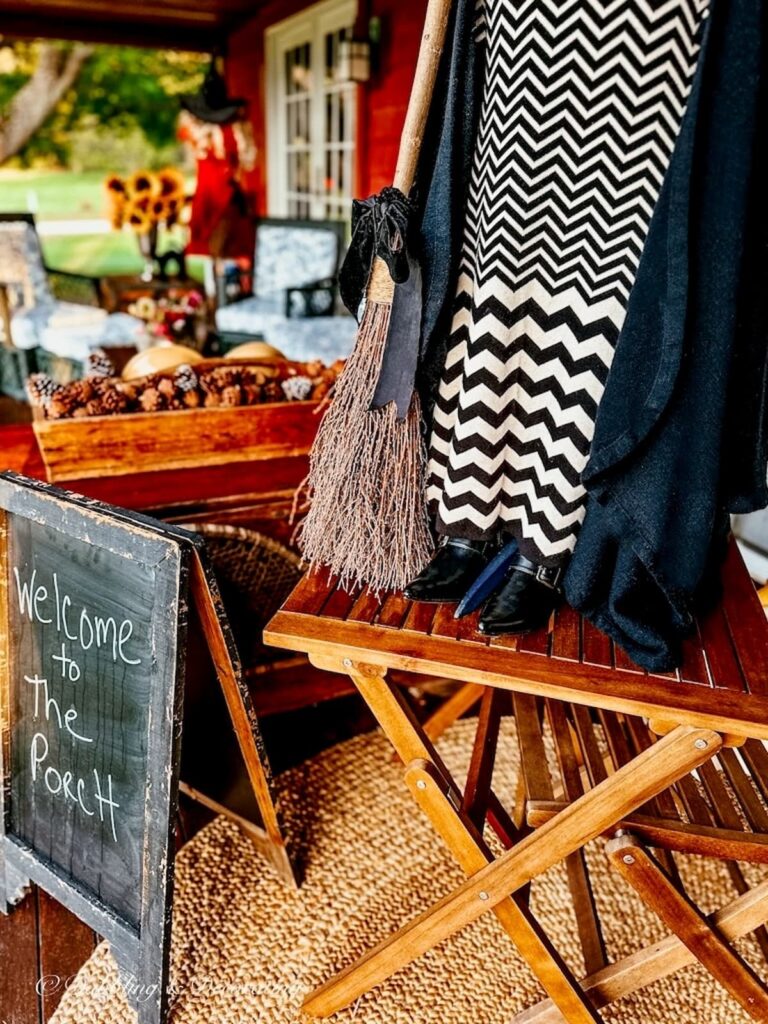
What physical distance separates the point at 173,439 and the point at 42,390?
0.30m

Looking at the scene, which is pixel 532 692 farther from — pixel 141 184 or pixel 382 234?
pixel 141 184

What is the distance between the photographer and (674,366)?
37.9 inches

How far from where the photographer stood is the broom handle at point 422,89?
1.09m

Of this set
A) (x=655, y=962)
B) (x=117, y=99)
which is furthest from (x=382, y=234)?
(x=117, y=99)

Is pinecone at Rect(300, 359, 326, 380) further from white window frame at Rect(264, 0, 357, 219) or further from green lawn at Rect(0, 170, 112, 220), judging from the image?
green lawn at Rect(0, 170, 112, 220)

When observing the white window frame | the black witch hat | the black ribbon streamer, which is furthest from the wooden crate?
the white window frame

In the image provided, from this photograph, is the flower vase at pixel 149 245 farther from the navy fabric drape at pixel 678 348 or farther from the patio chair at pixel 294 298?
the navy fabric drape at pixel 678 348

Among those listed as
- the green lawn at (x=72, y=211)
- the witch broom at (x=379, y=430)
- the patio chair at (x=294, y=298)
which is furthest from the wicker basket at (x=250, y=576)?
the green lawn at (x=72, y=211)

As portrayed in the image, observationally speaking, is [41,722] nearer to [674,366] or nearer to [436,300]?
[436,300]

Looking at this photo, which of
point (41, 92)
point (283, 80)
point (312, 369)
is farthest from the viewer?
point (41, 92)

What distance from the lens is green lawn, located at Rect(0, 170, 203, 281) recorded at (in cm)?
1089

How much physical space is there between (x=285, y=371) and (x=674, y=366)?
1.16 meters

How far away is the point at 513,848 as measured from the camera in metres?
1.17

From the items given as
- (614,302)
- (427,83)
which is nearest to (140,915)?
(614,302)
